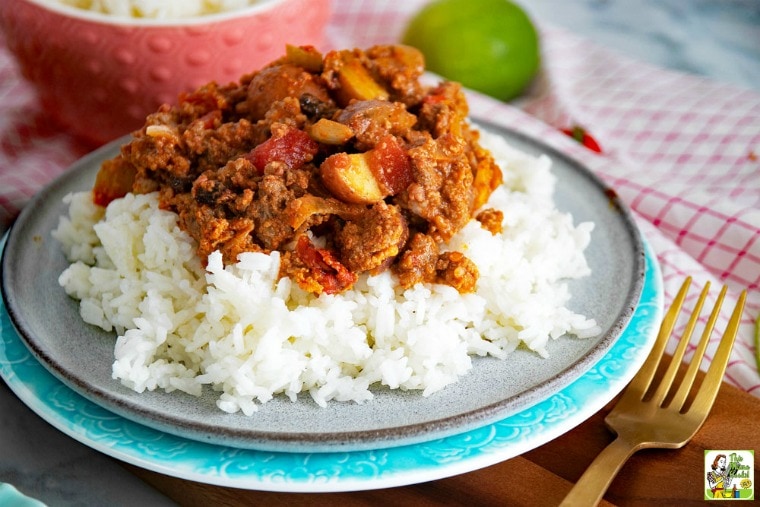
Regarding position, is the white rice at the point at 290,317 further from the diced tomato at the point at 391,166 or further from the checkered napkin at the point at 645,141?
the checkered napkin at the point at 645,141

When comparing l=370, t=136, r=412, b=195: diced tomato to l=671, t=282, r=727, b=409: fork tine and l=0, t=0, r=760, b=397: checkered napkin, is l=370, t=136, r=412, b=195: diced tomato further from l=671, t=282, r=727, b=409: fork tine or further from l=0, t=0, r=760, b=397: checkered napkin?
l=0, t=0, r=760, b=397: checkered napkin

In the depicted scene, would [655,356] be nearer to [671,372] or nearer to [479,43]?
[671,372]

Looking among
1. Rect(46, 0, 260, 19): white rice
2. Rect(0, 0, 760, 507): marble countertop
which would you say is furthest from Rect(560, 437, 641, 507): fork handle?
Rect(0, 0, 760, 507): marble countertop

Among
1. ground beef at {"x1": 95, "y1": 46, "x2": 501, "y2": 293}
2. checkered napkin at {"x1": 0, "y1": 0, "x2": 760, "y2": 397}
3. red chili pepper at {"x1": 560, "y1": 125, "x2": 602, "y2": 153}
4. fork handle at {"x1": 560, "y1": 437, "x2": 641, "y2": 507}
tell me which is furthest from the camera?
red chili pepper at {"x1": 560, "y1": 125, "x2": 602, "y2": 153}

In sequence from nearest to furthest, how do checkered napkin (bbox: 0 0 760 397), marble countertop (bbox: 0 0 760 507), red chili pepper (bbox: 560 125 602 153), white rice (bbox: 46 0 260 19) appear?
checkered napkin (bbox: 0 0 760 397) → white rice (bbox: 46 0 260 19) → red chili pepper (bbox: 560 125 602 153) → marble countertop (bbox: 0 0 760 507)

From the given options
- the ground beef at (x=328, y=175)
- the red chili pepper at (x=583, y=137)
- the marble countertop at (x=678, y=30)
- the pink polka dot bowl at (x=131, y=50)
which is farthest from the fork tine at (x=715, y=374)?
the marble countertop at (x=678, y=30)
